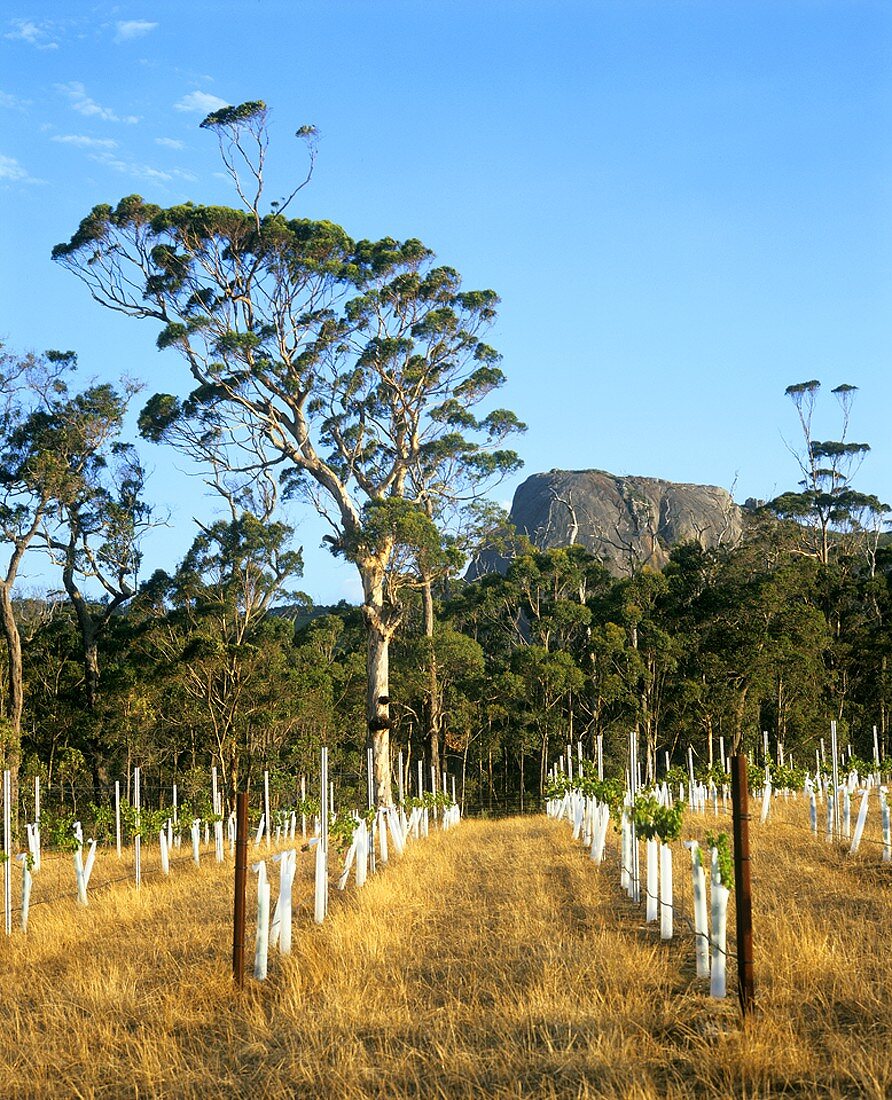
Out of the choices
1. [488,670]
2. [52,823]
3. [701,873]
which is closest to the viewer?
[701,873]

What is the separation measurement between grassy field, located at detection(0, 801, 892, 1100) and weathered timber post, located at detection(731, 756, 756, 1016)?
0.61ft

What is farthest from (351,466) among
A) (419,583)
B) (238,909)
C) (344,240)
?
(238,909)

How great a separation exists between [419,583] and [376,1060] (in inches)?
1011

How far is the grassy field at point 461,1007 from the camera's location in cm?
586

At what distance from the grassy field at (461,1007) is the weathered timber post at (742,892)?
0.61ft

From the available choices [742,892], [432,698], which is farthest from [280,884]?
[432,698]

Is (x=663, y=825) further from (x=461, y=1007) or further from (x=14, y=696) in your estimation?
(x=14, y=696)

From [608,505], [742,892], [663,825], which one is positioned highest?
[608,505]

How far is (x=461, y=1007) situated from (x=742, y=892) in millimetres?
1804

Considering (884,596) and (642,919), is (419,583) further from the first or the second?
(884,596)

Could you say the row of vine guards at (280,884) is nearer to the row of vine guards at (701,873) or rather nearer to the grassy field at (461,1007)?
the grassy field at (461,1007)

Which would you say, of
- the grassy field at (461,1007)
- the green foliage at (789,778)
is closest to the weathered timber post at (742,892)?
the grassy field at (461,1007)

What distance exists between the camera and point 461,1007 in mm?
7020

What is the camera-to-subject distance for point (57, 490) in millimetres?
36219
